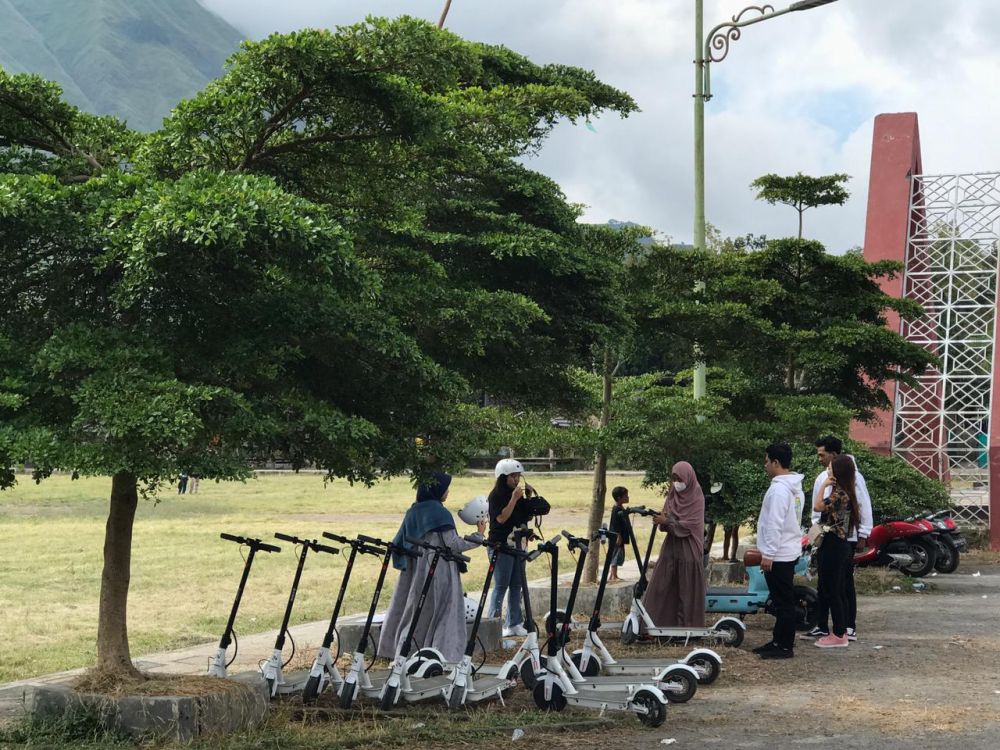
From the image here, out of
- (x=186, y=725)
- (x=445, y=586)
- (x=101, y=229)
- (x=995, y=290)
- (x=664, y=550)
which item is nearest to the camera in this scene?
(x=101, y=229)

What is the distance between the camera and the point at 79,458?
5.89m

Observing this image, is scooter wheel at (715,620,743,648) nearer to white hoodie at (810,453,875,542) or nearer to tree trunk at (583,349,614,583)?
white hoodie at (810,453,875,542)

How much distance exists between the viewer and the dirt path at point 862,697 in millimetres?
7207

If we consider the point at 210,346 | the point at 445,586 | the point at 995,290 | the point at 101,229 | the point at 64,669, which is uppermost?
the point at 995,290

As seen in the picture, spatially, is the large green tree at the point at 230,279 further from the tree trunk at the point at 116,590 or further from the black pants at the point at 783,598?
the black pants at the point at 783,598

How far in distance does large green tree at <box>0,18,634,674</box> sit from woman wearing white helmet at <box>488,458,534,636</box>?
7.85ft

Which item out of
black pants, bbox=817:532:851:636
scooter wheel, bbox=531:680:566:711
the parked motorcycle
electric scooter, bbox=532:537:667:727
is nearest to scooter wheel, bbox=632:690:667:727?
electric scooter, bbox=532:537:667:727

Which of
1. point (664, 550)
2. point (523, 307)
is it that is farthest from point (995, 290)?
point (523, 307)

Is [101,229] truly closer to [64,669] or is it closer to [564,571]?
[64,669]

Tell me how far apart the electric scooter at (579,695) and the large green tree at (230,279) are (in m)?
1.34

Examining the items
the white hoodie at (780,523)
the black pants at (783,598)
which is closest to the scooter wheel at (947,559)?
the black pants at (783,598)

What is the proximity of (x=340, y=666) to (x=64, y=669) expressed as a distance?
2346mm

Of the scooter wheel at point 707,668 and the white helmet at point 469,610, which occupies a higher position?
the white helmet at point 469,610

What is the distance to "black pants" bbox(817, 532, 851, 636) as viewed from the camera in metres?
10.8
